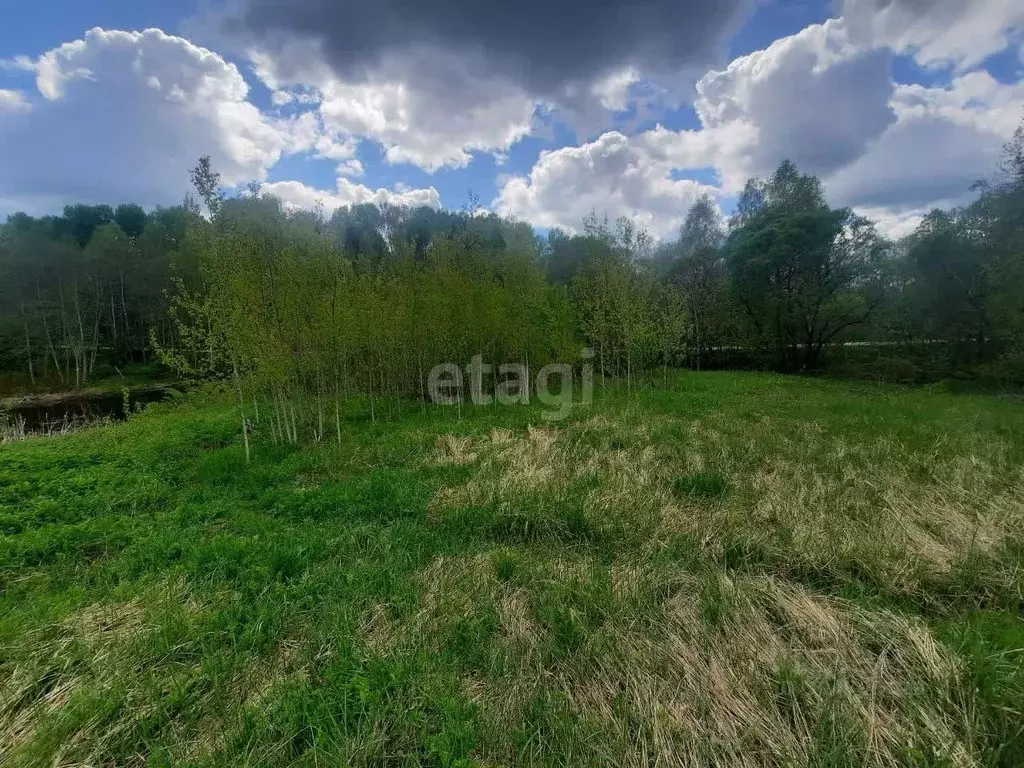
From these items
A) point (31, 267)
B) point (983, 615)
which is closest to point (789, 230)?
point (983, 615)

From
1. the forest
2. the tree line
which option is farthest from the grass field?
the tree line

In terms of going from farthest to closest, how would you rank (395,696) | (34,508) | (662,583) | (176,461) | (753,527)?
(176,461)
(34,508)
(753,527)
(662,583)
(395,696)

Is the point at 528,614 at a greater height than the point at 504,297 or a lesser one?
lesser

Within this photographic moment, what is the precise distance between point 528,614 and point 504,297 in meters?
11.6

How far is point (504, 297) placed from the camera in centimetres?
1391

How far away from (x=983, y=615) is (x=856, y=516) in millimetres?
1778

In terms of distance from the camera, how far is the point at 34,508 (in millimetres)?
5367

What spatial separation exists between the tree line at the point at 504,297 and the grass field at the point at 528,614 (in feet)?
13.5

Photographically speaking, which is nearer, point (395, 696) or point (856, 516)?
point (395, 696)

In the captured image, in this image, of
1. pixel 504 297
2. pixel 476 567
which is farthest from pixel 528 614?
pixel 504 297

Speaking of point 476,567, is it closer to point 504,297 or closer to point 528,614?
point 528,614

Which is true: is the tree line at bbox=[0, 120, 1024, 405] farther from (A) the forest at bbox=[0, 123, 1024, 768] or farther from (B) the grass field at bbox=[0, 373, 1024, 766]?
(B) the grass field at bbox=[0, 373, 1024, 766]

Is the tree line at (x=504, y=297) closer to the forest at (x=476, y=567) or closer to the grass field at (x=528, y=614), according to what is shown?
the forest at (x=476, y=567)

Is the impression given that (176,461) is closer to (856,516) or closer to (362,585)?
(362,585)
